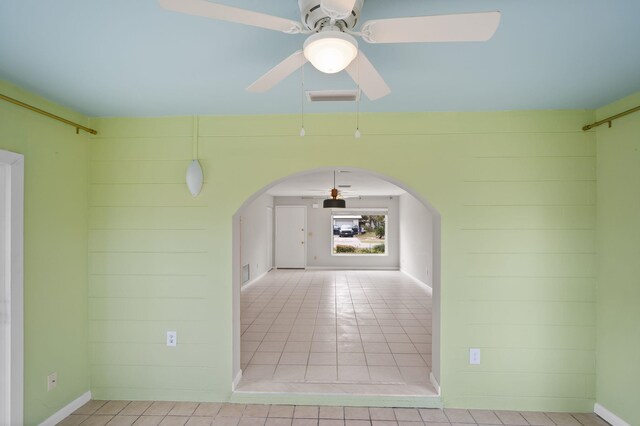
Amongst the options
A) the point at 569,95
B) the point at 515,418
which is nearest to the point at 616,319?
the point at 515,418

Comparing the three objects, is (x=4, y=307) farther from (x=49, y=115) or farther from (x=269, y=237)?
(x=269, y=237)

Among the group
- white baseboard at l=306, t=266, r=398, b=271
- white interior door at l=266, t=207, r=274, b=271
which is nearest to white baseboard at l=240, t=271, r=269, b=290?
white interior door at l=266, t=207, r=274, b=271

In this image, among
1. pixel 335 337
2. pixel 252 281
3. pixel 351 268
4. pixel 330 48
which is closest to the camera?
pixel 330 48

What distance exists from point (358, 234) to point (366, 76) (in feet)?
27.3

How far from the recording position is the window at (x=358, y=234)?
9.51 meters

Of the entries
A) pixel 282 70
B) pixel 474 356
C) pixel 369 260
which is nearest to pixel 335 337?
pixel 474 356

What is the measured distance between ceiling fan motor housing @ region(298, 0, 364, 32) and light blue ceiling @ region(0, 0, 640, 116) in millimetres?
241

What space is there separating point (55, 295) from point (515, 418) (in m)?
3.50

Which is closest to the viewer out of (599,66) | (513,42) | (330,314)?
(513,42)

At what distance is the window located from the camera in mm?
9508

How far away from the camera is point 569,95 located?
2217 millimetres

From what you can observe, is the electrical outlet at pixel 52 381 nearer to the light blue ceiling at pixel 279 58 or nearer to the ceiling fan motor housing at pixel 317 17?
the light blue ceiling at pixel 279 58

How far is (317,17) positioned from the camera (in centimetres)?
111

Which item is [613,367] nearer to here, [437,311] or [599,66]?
[437,311]
